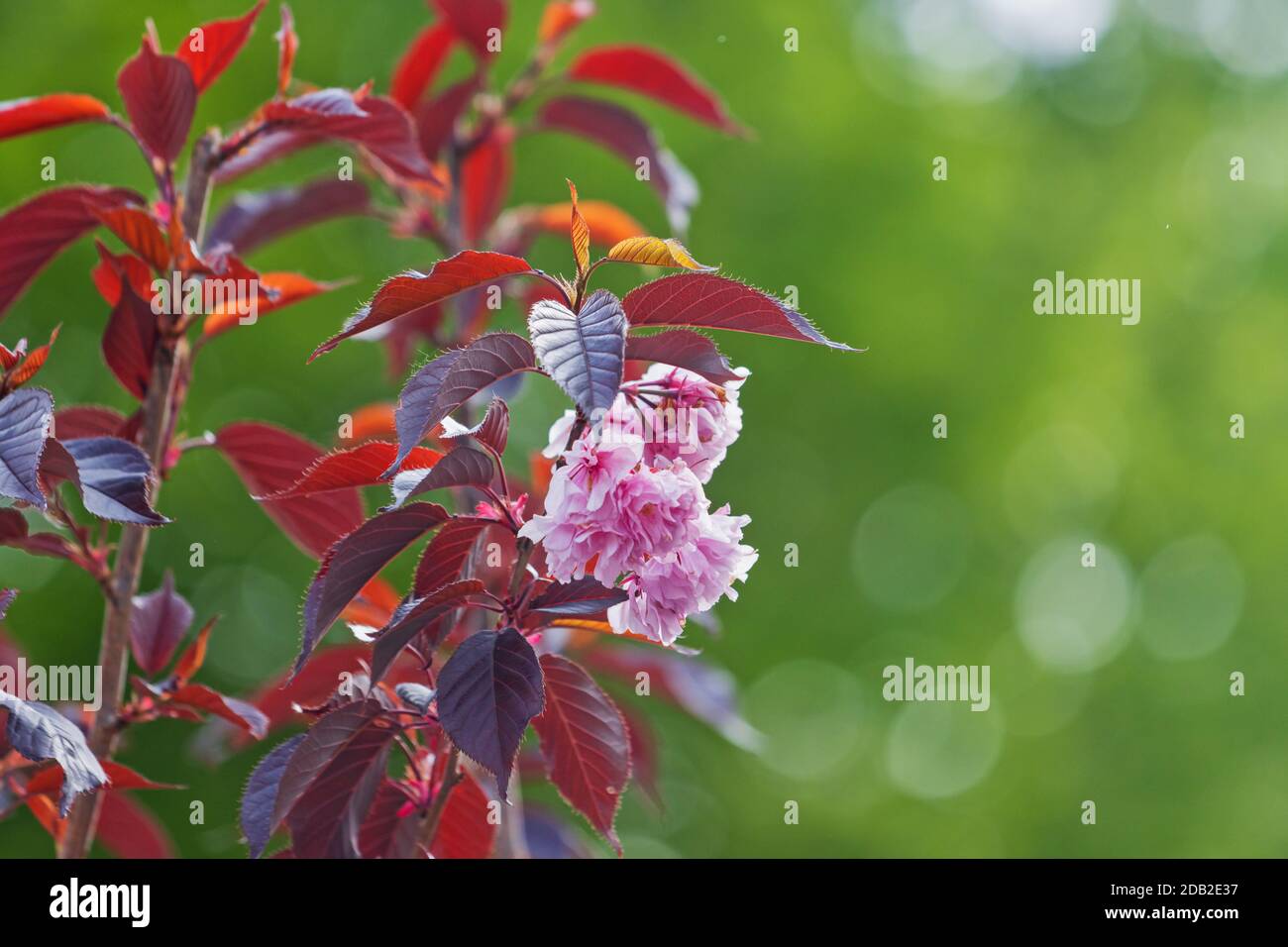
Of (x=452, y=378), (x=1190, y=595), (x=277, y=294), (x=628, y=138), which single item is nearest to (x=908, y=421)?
(x=1190, y=595)

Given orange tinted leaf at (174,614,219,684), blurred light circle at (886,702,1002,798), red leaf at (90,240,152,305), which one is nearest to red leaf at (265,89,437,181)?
red leaf at (90,240,152,305)

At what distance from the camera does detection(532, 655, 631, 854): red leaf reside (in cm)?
109

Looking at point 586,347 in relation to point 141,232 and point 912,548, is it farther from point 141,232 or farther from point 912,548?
point 912,548

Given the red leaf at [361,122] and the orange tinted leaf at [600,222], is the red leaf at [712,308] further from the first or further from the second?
the orange tinted leaf at [600,222]

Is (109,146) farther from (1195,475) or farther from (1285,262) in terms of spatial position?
(1285,262)

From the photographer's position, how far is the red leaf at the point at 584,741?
3.57 feet

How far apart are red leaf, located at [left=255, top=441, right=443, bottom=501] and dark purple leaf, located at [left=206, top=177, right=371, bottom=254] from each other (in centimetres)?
80

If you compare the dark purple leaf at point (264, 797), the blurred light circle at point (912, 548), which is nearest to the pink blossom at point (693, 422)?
the dark purple leaf at point (264, 797)

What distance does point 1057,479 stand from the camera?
6523mm

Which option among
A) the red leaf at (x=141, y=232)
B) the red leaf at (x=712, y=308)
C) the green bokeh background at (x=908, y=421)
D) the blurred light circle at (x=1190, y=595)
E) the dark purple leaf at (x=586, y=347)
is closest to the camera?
the dark purple leaf at (x=586, y=347)

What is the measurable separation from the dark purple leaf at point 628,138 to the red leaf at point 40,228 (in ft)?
2.44

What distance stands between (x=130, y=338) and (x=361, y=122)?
1.10 ft
